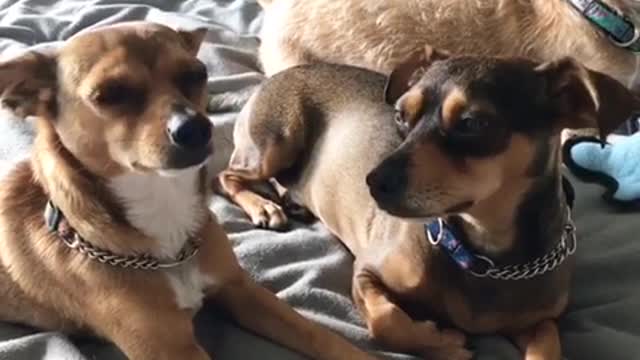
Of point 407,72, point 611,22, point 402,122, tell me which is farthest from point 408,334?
point 611,22

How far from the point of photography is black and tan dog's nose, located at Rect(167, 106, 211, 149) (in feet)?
4.98

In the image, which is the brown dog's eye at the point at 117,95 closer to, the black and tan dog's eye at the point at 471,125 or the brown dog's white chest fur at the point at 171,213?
the brown dog's white chest fur at the point at 171,213

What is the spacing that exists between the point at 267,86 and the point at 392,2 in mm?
412

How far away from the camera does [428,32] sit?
8.07ft

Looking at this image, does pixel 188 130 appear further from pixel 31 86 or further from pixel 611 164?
pixel 611 164

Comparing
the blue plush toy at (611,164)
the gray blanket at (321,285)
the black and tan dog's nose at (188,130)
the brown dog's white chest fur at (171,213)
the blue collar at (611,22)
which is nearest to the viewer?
the black and tan dog's nose at (188,130)

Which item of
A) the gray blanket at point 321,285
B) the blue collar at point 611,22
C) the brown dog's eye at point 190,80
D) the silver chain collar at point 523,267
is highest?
the brown dog's eye at point 190,80

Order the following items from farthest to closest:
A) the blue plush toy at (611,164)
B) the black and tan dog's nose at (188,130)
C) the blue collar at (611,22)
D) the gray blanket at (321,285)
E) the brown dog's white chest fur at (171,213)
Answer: the blue collar at (611,22) → the blue plush toy at (611,164) → the gray blanket at (321,285) → the brown dog's white chest fur at (171,213) → the black and tan dog's nose at (188,130)

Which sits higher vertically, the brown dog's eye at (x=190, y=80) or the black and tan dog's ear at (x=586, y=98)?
the black and tan dog's ear at (x=586, y=98)

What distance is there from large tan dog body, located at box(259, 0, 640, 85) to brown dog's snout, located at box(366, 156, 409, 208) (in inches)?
33.4

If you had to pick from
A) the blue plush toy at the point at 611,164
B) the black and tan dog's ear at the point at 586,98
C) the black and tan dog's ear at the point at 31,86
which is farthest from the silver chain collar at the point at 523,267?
the black and tan dog's ear at the point at 31,86

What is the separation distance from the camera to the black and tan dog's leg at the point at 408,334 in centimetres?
174

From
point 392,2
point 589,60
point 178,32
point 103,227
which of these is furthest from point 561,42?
point 103,227

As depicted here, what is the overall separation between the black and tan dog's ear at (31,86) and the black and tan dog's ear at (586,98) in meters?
0.73
